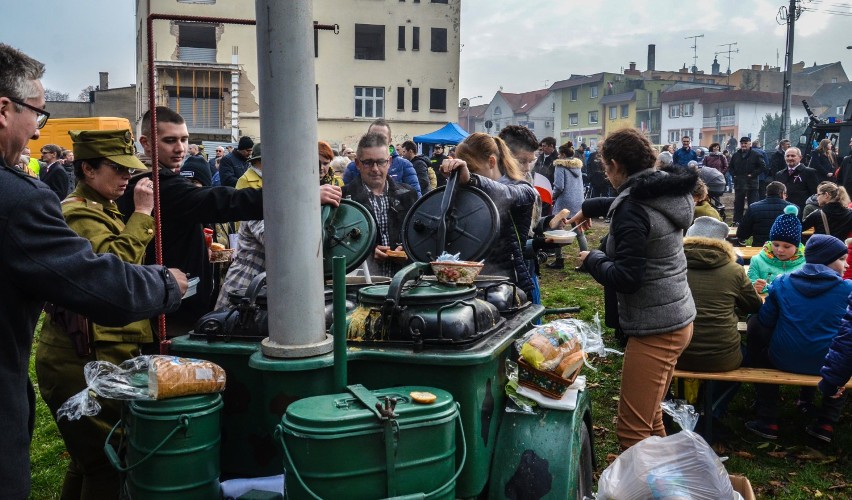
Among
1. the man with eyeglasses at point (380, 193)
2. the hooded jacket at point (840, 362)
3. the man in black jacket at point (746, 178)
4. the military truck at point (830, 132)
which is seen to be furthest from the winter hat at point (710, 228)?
the military truck at point (830, 132)

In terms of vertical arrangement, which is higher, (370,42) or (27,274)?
(370,42)

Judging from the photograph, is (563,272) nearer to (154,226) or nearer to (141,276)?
(154,226)

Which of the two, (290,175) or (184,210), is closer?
(290,175)

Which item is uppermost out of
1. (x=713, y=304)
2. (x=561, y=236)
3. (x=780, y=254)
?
(x=561, y=236)

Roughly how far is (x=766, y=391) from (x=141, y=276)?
4.76 meters

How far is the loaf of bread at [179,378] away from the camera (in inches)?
93.1

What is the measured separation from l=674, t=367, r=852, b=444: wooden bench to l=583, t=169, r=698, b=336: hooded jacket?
1445mm

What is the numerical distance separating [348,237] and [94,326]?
1190 millimetres

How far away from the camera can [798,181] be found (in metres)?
14.7

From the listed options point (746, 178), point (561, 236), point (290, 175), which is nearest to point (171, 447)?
point (290, 175)

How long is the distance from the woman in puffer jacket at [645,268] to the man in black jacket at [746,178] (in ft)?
51.2

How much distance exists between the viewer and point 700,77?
80.4 metres

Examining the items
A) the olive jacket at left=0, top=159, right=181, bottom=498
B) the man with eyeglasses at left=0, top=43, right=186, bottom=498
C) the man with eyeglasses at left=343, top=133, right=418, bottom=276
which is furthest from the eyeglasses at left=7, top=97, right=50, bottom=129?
the man with eyeglasses at left=343, top=133, right=418, bottom=276

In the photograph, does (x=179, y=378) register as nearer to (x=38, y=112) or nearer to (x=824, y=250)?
(x=38, y=112)
